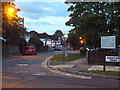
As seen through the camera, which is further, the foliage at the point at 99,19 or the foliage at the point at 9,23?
the foliage at the point at 9,23

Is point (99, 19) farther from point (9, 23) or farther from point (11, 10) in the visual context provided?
point (9, 23)

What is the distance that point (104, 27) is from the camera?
75.0 feet

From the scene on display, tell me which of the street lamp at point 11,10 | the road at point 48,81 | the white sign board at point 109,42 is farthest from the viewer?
the street lamp at point 11,10

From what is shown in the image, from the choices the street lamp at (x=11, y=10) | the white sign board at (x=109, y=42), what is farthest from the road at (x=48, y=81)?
the street lamp at (x=11, y=10)

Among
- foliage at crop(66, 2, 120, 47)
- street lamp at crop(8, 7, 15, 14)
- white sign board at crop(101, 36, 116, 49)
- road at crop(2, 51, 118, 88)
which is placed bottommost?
road at crop(2, 51, 118, 88)

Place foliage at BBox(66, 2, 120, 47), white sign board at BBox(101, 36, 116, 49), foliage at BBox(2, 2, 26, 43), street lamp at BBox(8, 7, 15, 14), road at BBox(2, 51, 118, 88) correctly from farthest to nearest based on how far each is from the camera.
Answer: foliage at BBox(2, 2, 26, 43) < street lamp at BBox(8, 7, 15, 14) < foliage at BBox(66, 2, 120, 47) < white sign board at BBox(101, 36, 116, 49) < road at BBox(2, 51, 118, 88)

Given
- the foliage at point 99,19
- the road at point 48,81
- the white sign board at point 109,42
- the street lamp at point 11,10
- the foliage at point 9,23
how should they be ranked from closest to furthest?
1. the road at point 48,81
2. the white sign board at point 109,42
3. the foliage at point 99,19
4. the street lamp at point 11,10
5. the foliage at point 9,23

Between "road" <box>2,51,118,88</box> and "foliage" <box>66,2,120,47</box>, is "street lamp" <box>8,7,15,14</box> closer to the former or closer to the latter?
"foliage" <box>66,2,120,47</box>

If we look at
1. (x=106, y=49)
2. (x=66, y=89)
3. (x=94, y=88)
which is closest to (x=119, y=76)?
(x=94, y=88)

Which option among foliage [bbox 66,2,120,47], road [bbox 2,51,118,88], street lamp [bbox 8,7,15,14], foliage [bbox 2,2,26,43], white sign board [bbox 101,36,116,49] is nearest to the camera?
road [bbox 2,51,118,88]

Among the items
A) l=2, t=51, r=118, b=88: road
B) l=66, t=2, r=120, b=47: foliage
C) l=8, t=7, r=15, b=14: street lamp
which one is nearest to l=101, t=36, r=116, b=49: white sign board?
l=66, t=2, r=120, b=47: foliage

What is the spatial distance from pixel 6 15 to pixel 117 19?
1595 centimetres

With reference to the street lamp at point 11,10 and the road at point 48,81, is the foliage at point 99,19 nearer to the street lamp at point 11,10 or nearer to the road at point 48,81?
the street lamp at point 11,10

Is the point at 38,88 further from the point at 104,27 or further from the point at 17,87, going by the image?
the point at 104,27
